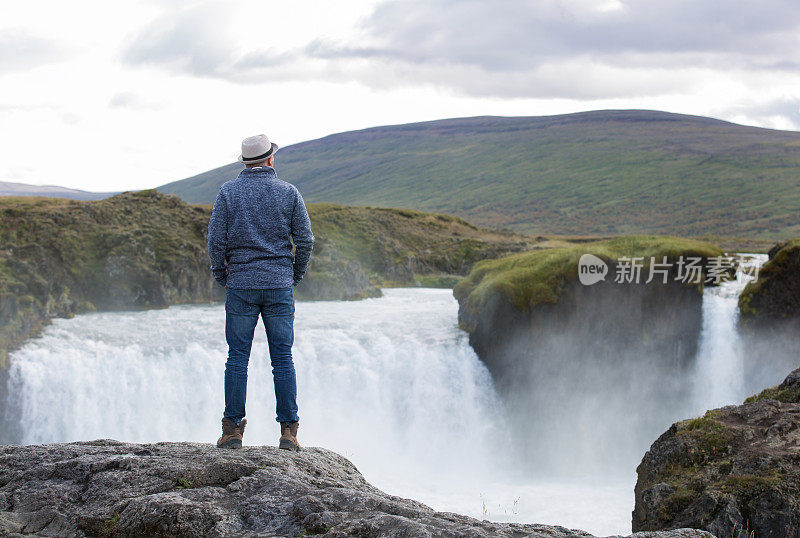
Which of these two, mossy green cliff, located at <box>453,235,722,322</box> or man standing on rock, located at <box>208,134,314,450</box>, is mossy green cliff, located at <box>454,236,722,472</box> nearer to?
mossy green cliff, located at <box>453,235,722,322</box>

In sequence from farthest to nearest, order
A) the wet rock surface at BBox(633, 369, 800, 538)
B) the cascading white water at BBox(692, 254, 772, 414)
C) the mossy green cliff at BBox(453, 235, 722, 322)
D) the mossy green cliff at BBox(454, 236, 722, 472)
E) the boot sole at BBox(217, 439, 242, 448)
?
the cascading white water at BBox(692, 254, 772, 414) < the mossy green cliff at BBox(453, 235, 722, 322) < the mossy green cliff at BBox(454, 236, 722, 472) < the boot sole at BBox(217, 439, 242, 448) < the wet rock surface at BBox(633, 369, 800, 538)

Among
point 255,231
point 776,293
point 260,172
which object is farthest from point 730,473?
point 776,293

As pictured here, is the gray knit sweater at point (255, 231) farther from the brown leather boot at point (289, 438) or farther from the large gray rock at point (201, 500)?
the large gray rock at point (201, 500)

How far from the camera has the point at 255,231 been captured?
277 inches

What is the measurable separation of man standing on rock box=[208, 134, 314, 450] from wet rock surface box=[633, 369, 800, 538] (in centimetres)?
390

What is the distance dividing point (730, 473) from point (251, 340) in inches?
200

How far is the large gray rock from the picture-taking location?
491 centimetres

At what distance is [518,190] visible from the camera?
610 feet

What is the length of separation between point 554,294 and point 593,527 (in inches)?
400

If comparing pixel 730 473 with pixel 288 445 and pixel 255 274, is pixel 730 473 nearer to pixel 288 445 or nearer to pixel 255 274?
pixel 288 445

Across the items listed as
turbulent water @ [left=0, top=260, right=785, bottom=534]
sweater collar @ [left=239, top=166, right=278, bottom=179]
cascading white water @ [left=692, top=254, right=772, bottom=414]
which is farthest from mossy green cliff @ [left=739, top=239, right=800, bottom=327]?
sweater collar @ [left=239, top=166, right=278, bottom=179]

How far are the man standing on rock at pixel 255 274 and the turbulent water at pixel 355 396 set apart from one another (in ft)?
41.0

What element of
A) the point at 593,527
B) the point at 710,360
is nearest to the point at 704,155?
the point at 710,360

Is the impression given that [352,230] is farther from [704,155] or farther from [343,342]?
[704,155]
